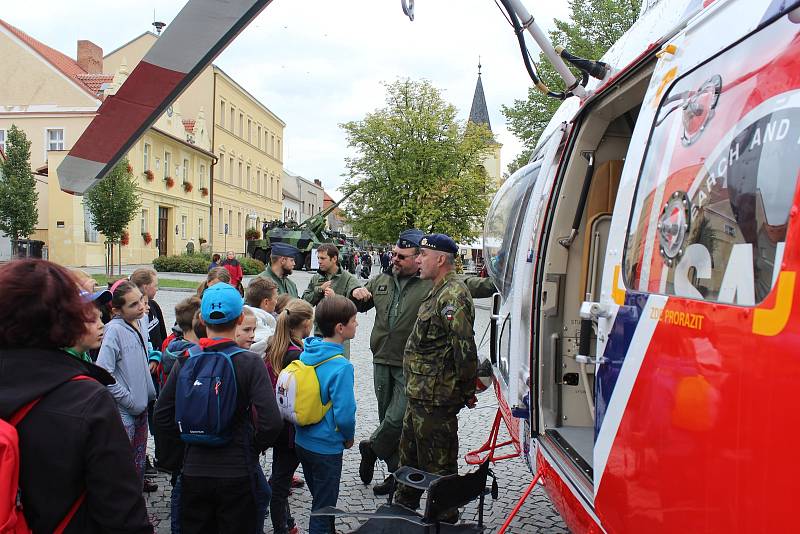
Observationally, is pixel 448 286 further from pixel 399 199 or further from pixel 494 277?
pixel 399 199

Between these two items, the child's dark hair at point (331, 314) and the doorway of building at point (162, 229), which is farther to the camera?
the doorway of building at point (162, 229)

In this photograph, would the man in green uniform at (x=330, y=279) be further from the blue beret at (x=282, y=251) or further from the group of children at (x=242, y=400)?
the group of children at (x=242, y=400)

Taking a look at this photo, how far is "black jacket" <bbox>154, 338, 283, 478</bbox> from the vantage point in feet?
9.59

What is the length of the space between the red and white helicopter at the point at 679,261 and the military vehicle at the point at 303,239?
3073cm

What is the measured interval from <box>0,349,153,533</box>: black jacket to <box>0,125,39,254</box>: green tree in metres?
29.1

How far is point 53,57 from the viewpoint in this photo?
3650 cm

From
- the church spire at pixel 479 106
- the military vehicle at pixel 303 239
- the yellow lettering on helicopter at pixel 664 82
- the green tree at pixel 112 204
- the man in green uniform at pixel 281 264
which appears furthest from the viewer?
the church spire at pixel 479 106

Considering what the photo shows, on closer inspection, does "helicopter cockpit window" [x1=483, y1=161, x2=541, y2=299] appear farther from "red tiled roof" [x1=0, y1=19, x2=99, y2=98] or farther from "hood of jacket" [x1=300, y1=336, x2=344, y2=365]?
"red tiled roof" [x1=0, y1=19, x2=99, y2=98]

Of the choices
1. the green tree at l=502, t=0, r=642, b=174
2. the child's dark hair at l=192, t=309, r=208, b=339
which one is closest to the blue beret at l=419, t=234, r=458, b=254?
the child's dark hair at l=192, t=309, r=208, b=339

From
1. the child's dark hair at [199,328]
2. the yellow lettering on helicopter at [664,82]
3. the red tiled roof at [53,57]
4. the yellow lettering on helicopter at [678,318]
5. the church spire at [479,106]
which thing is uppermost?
the church spire at [479,106]

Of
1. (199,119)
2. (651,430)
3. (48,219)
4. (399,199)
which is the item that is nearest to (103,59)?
(199,119)

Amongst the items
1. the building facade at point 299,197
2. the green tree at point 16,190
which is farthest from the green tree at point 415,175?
the building facade at point 299,197

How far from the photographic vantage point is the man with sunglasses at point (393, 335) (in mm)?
4855

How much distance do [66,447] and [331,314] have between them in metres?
2.00
